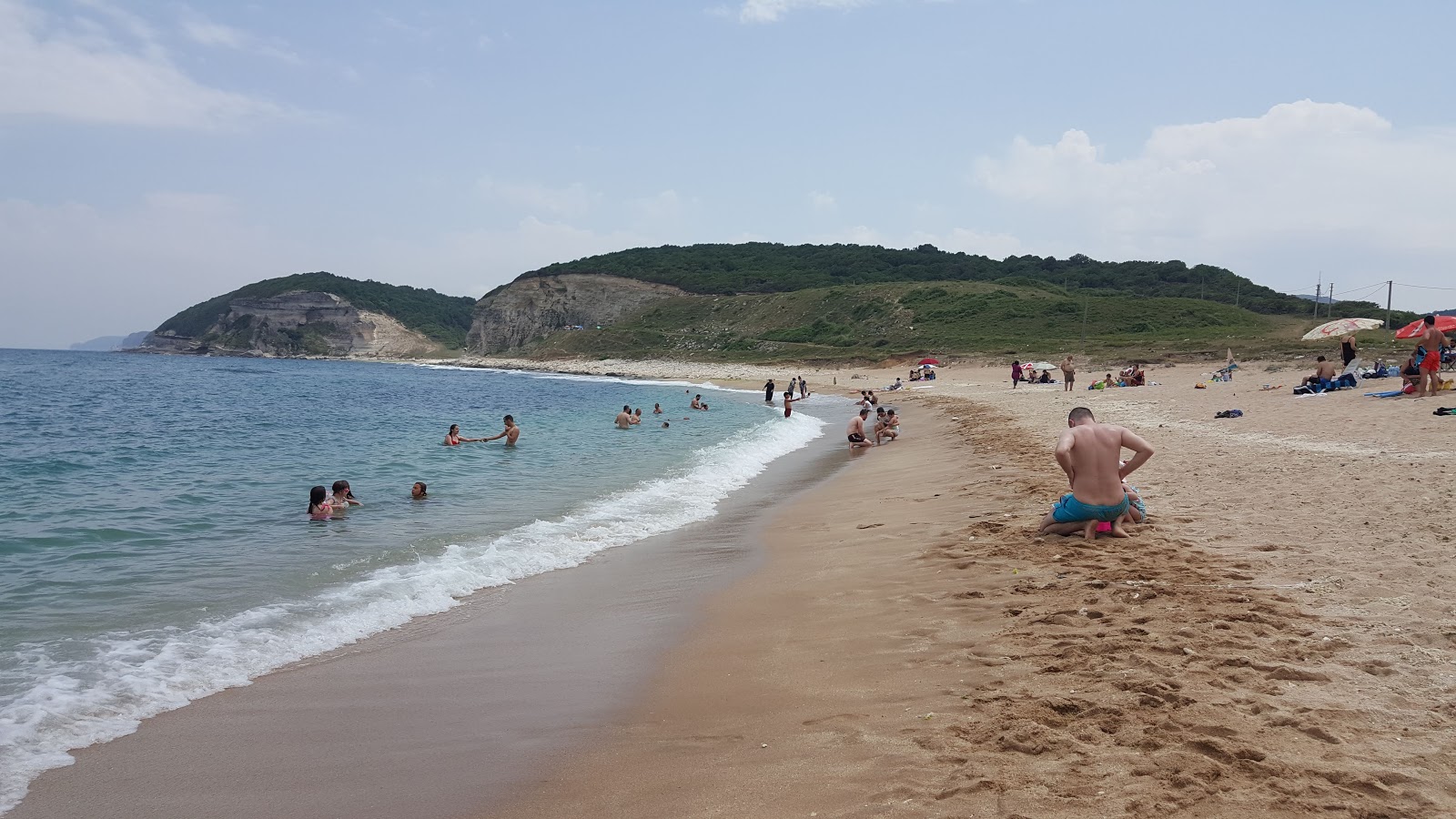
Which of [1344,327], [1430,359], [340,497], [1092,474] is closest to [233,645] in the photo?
[340,497]

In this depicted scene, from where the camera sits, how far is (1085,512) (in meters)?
7.25

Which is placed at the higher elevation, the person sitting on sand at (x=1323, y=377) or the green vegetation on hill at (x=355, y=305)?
the green vegetation on hill at (x=355, y=305)

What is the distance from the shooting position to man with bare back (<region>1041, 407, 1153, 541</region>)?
279 inches

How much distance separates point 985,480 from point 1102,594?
5659mm

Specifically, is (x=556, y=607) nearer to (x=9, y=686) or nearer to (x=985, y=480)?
(x=9, y=686)

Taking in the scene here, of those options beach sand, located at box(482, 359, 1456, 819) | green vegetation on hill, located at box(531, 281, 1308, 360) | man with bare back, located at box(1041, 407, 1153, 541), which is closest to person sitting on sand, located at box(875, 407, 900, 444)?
beach sand, located at box(482, 359, 1456, 819)

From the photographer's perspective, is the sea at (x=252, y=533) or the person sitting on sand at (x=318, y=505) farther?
the person sitting on sand at (x=318, y=505)

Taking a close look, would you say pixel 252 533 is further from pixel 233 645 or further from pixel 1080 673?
pixel 1080 673

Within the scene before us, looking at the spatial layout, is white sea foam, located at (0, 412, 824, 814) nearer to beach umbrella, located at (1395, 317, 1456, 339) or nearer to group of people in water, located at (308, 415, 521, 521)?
group of people in water, located at (308, 415, 521, 521)

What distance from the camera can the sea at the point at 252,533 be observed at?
5.30 metres

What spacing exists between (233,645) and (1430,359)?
64.2 ft

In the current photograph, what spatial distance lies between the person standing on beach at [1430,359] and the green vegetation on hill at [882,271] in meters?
75.0

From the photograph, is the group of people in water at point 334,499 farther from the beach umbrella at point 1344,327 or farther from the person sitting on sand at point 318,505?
the beach umbrella at point 1344,327

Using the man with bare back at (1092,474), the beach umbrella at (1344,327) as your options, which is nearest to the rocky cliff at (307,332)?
the beach umbrella at (1344,327)
